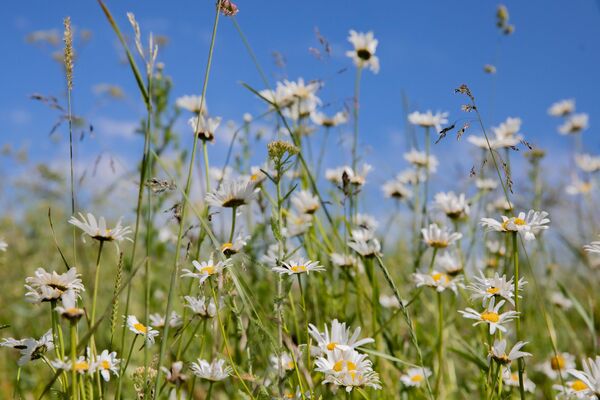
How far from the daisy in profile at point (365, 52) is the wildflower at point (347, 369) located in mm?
1508

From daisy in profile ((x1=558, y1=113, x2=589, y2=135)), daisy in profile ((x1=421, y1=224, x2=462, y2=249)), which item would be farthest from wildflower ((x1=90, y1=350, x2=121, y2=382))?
daisy in profile ((x1=558, y1=113, x2=589, y2=135))

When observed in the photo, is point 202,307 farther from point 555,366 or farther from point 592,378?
point 555,366

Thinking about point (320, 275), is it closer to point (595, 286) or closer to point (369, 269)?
point (369, 269)

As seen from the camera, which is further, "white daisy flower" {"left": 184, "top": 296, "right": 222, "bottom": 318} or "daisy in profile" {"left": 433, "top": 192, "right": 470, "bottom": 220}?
"daisy in profile" {"left": 433, "top": 192, "right": 470, "bottom": 220}

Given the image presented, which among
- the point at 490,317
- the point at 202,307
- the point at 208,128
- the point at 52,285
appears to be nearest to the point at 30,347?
the point at 52,285

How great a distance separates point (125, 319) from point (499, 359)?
0.62 meters

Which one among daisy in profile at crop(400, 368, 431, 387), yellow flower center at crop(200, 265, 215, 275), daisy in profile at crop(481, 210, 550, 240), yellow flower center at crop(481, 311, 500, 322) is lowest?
daisy in profile at crop(400, 368, 431, 387)

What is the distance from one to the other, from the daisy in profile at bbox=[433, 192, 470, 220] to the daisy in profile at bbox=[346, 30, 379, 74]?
0.65 m

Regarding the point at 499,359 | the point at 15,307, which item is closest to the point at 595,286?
the point at 499,359

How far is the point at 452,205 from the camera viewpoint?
6.19 feet

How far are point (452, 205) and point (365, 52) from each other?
2.47ft

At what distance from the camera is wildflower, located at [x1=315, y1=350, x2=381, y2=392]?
99 cm

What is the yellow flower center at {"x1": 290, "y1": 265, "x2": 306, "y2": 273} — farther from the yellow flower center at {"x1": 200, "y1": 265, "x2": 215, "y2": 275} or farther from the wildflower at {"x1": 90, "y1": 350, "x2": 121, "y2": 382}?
the wildflower at {"x1": 90, "y1": 350, "x2": 121, "y2": 382}

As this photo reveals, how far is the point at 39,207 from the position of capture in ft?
14.5
